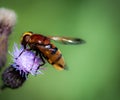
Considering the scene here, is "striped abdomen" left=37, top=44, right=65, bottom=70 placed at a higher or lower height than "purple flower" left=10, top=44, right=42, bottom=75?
higher

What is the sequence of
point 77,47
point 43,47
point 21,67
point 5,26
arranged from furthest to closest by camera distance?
point 77,47, point 5,26, point 21,67, point 43,47

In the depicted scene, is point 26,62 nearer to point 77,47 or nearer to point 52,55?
point 52,55

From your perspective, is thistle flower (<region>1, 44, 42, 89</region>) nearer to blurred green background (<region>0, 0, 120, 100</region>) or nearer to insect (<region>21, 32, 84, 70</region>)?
insect (<region>21, 32, 84, 70</region>)

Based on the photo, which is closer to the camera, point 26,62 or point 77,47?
point 26,62

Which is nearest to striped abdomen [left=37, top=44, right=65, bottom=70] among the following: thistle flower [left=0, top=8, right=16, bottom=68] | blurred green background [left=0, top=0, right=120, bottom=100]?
thistle flower [left=0, top=8, right=16, bottom=68]

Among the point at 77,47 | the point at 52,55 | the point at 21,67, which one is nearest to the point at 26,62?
the point at 21,67

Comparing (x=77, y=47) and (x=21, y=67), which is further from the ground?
(x=21, y=67)

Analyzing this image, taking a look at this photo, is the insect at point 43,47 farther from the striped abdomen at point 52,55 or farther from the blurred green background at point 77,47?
the blurred green background at point 77,47
